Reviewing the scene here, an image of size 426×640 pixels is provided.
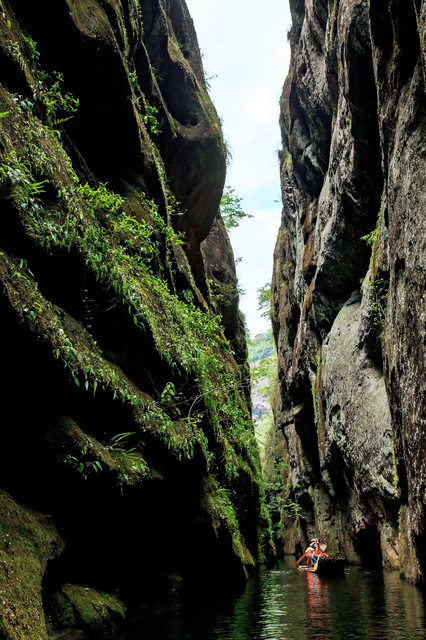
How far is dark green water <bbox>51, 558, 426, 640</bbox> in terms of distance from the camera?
16.3 ft

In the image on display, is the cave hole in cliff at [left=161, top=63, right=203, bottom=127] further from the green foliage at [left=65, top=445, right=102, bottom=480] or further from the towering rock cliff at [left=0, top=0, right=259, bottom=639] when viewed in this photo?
the green foliage at [left=65, top=445, right=102, bottom=480]

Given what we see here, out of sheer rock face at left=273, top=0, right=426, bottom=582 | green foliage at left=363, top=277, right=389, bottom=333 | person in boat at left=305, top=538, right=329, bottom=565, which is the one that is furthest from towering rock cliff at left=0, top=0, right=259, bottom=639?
person in boat at left=305, top=538, right=329, bottom=565

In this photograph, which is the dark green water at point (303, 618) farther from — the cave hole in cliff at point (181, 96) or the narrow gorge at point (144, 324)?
the cave hole in cliff at point (181, 96)

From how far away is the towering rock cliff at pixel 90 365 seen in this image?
14.3 ft

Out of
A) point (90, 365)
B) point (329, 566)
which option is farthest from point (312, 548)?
point (90, 365)

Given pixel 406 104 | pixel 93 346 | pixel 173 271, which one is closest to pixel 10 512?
pixel 93 346

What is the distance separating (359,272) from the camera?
17062mm

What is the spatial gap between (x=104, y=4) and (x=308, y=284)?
1421 centimetres

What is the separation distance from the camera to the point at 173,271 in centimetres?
1240

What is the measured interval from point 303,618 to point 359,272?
513 inches

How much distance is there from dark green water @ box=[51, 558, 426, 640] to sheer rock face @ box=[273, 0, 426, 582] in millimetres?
1140

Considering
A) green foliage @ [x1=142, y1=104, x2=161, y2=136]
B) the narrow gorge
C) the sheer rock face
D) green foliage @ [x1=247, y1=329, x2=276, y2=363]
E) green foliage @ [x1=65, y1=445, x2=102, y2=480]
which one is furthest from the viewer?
green foliage @ [x1=247, y1=329, x2=276, y2=363]

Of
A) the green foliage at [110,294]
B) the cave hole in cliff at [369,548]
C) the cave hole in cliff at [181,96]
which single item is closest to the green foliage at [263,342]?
the cave hole in cliff at [369,548]

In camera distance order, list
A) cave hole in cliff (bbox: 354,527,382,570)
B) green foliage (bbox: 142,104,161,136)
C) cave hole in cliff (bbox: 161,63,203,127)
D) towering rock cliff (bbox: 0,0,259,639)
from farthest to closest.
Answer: cave hole in cliff (bbox: 161,63,203,127)
cave hole in cliff (bbox: 354,527,382,570)
green foliage (bbox: 142,104,161,136)
towering rock cliff (bbox: 0,0,259,639)
